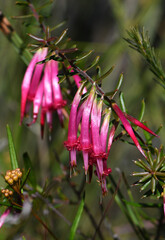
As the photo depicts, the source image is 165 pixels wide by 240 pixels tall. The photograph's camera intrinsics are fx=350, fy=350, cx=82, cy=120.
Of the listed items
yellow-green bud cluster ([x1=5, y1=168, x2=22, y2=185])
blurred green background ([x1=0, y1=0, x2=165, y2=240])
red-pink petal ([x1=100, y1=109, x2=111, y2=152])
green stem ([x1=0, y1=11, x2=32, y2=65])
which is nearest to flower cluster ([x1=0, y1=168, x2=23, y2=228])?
yellow-green bud cluster ([x1=5, y1=168, x2=22, y2=185])

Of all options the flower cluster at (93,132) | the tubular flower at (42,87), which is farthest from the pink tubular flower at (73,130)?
the tubular flower at (42,87)

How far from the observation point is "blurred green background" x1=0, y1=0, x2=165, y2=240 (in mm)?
1176

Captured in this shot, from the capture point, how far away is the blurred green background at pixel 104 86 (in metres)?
1.18

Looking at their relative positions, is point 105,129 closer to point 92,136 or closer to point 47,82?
point 92,136

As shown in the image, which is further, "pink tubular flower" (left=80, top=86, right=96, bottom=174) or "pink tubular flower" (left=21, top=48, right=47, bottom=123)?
"pink tubular flower" (left=21, top=48, right=47, bottom=123)

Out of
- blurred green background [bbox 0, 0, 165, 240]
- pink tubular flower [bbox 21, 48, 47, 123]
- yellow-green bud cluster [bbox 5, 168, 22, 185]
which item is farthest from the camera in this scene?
blurred green background [bbox 0, 0, 165, 240]

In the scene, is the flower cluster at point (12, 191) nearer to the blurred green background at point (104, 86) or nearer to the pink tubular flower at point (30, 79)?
the pink tubular flower at point (30, 79)

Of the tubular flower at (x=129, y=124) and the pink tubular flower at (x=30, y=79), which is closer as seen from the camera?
the tubular flower at (x=129, y=124)

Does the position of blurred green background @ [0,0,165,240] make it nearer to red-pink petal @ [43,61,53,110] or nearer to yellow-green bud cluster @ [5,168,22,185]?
red-pink petal @ [43,61,53,110]

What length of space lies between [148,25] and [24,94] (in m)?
1.29

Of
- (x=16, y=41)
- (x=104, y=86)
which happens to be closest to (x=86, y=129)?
(x=16, y=41)

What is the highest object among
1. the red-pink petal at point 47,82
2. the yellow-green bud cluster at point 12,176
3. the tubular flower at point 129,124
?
the red-pink petal at point 47,82

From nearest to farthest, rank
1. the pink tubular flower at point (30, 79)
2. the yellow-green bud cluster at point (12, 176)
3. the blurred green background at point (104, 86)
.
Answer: the yellow-green bud cluster at point (12, 176)
the pink tubular flower at point (30, 79)
the blurred green background at point (104, 86)

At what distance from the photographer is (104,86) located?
73.5 inches
